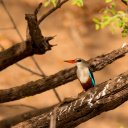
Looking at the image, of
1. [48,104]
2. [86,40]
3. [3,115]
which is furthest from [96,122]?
[86,40]

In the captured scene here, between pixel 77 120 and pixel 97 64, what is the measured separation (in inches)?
40.6

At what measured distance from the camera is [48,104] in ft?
15.4

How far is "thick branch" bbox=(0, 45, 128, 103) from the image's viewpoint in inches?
112

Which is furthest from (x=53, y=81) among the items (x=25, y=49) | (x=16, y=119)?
(x=16, y=119)

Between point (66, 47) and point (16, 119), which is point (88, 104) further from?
point (66, 47)

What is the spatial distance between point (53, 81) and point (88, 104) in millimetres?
1041

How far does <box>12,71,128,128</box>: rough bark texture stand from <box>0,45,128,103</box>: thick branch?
2.80ft

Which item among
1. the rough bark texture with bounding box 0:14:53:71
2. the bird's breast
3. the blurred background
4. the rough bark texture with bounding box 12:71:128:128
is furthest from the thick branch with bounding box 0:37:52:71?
the blurred background

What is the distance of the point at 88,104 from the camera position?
194 cm

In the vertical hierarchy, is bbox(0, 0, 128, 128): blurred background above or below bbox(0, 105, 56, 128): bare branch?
above

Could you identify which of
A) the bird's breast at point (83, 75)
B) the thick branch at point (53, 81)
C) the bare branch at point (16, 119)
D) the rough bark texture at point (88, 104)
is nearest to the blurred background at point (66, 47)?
the bare branch at point (16, 119)

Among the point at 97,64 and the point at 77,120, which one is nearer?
the point at 77,120

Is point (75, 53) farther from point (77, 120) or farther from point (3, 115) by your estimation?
point (77, 120)

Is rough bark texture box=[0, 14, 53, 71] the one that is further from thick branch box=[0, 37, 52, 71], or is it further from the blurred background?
the blurred background
